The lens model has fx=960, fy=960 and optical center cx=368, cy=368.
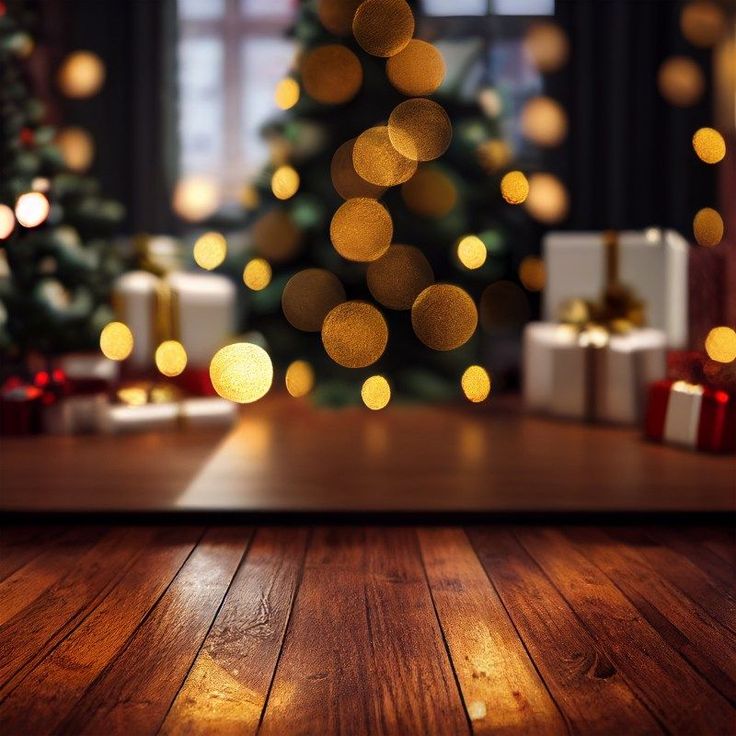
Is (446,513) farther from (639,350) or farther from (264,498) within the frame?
(639,350)

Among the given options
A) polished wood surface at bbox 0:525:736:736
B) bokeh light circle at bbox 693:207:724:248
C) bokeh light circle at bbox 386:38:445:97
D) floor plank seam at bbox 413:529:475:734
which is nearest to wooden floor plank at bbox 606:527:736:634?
polished wood surface at bbox 0:525:736:736

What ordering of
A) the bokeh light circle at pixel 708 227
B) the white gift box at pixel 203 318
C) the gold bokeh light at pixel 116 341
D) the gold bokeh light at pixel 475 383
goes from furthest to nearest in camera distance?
the bokeh light circle at pixel 708 227, the white gift box at pixel 203 318, the gold bokeh light at pixel 475 383, the gold bokeh light at pixel 116 341

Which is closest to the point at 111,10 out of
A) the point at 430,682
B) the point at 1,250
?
the point at 1,250

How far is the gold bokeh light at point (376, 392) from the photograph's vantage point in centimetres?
300

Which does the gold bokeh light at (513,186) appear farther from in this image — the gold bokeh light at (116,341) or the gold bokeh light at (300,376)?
the gold bokeh light at (116,341)

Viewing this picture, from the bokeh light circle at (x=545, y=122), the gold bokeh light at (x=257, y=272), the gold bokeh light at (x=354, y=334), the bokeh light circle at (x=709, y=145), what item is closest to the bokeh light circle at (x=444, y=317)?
the gold bokeh light at (x=354, y=334)

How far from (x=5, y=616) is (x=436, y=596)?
0.56 meters

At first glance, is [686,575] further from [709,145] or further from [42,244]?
[709,145]

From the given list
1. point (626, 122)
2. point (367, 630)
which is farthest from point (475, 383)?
point (367, 630)

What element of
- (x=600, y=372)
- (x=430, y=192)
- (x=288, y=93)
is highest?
(x=288, y=93)

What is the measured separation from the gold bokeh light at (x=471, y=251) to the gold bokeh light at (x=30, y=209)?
4.19 ft

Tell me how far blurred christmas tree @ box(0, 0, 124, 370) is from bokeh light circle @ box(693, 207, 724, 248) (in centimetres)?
205

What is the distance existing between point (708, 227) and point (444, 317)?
1142 millimetres

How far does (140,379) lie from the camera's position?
3279 mm
